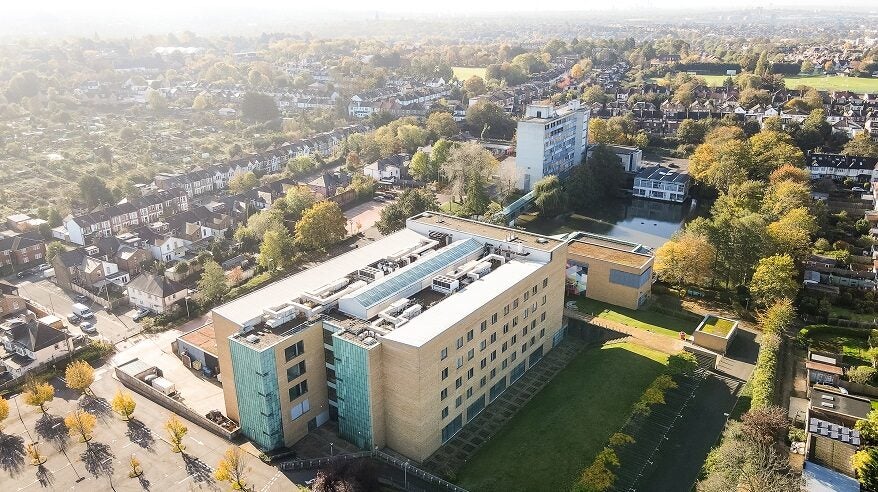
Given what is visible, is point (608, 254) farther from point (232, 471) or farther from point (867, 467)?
point (232, 471)

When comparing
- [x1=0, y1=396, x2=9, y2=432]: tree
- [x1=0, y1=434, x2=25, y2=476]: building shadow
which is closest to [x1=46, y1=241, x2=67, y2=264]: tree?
[x1=0, y1=396, x2=9, y2=432]: tree

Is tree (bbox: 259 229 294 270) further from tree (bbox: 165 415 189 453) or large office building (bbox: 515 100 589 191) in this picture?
large office building (bbox: 515 100 589 191)

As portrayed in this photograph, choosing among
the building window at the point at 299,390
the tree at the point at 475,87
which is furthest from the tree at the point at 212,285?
the tree at the point at 475,87

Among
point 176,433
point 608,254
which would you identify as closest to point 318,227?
point 608,254

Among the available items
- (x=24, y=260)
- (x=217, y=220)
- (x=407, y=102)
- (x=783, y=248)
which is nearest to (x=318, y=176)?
(x=217, y=220)

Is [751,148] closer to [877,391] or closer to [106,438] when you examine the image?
[877,391]

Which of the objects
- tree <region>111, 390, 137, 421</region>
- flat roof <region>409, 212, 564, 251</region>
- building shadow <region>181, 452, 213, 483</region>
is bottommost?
building shadow <region>181, 452, 213, 483</region>
